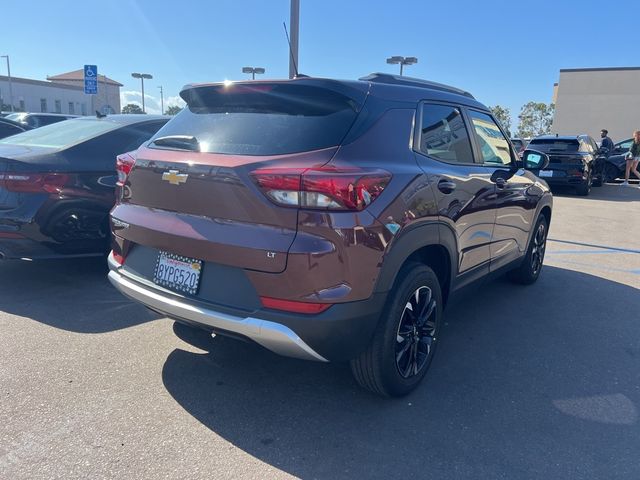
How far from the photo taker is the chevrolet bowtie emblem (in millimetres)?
2699

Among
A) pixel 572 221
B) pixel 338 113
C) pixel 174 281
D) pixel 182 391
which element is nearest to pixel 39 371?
pixel 182 391

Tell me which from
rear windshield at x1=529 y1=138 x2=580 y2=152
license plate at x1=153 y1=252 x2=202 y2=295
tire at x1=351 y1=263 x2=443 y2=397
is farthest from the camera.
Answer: rear windshield at x1=529 y1=138 x2=580 y2=152

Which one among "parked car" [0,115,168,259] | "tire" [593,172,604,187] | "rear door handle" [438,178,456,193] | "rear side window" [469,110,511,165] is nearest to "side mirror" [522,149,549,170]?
"rear side window" [469,110,511,165]

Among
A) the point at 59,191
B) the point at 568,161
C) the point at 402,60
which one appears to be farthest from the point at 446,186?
the point at 402,60

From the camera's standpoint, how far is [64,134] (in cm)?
510

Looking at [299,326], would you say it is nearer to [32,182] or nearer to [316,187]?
[316,187]

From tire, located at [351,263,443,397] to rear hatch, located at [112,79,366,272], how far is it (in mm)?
733

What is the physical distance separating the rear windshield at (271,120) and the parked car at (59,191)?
6.12ft

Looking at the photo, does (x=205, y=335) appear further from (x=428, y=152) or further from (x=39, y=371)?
(x=428, y=152)

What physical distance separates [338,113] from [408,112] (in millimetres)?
529

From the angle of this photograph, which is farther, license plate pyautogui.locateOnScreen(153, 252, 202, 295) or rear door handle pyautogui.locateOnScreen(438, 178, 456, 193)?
rear door handle pyautogui.locateOnScreen(438, 178, 456, 193)

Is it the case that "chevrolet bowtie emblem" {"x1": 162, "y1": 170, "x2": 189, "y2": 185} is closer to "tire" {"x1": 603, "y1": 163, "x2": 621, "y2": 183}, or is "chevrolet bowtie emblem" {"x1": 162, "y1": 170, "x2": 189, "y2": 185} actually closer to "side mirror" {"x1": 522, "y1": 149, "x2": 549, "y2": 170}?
"side mirror" {"x1": 522, "y1": 149, "x2": 549, "y2": 170}

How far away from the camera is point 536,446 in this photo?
8.70 feet

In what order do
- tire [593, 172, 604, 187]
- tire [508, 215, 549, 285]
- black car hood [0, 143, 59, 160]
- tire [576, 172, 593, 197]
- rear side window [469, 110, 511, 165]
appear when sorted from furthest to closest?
1. tire [593, 172, 604, 187]
2. tire [576, 172, 593, 197]
3. tire [508, 215, 549, 285]
4. black car hood [0, 143, 59, 160]
5. rear side window [469, 110, 511, 165]
